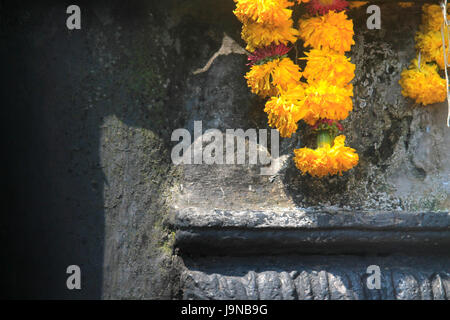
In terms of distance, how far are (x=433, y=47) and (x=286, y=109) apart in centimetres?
69

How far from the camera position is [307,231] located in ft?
8.20

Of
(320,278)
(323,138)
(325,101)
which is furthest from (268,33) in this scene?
(320,278)

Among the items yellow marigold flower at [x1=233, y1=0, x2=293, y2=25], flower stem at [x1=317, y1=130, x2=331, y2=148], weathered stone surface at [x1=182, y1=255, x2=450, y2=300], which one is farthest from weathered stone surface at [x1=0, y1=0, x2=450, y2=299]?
yellow marigold flower at [x1=233, y1=0, x2=293, y2=25]

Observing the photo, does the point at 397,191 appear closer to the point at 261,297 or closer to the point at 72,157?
the point at 261,297

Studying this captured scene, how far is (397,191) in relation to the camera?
8.68ft

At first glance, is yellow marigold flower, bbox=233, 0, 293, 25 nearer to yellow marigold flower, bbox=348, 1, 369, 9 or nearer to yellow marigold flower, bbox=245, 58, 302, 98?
yellow marigold flower, bbox=245, 58, 302, 98

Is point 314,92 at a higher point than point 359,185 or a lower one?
higher

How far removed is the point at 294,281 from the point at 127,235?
66cm

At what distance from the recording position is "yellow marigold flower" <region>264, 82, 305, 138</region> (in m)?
2.40

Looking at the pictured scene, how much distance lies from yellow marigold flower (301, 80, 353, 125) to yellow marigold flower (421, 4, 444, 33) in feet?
1.64

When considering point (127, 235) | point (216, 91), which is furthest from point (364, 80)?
point (127, 235)

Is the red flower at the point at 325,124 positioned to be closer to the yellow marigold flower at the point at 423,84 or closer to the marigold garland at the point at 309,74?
the marigold garland at the point at 309,74

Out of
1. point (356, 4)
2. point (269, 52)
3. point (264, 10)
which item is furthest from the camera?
point (356, 4)

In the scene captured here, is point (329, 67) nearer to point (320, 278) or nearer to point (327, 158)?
point (327, 158)
